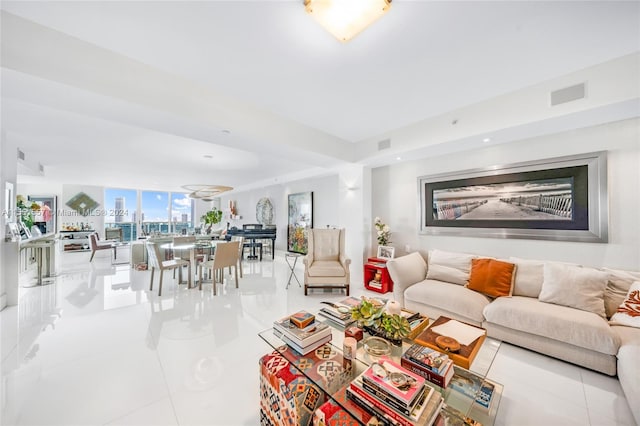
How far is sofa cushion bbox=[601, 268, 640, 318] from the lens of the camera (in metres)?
2.32

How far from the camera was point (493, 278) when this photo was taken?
9.35 ft

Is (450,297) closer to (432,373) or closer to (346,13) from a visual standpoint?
(432,373)

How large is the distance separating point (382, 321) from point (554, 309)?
1957 mm

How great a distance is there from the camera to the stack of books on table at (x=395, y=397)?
1.07 m

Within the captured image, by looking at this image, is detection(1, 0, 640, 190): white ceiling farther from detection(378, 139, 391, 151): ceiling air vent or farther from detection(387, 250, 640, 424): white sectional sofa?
detection(387, 250, 640, 424): white sectional sofa

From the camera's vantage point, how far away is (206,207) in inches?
486

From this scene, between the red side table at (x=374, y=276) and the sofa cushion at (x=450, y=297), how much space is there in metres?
0.87

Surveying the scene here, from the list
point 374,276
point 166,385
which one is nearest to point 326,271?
point 374,276

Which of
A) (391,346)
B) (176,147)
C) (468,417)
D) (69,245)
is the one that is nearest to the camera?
(468,417)

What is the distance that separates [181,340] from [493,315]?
11.1ft

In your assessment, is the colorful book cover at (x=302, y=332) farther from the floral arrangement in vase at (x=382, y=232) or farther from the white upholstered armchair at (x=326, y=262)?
the floral arrangement in vase at (x=382, y=232)

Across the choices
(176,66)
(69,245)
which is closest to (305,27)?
(176,66)

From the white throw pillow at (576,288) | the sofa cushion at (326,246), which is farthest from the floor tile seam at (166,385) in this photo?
the white throw pillow at (576,288)

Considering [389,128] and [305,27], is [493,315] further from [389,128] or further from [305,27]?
[305,27]
